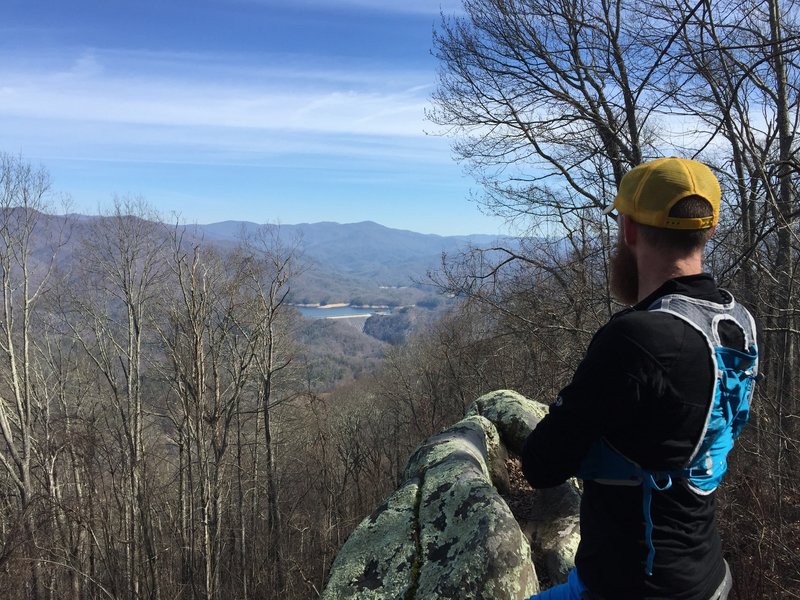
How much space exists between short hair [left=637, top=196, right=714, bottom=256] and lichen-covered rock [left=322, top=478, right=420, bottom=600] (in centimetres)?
291

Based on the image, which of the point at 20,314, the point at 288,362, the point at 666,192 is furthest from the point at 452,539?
the point at 20,314

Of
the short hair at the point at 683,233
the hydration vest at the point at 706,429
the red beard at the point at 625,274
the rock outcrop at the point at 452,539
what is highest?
the short hair at the point at 683,233

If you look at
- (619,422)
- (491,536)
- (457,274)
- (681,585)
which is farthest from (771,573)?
(457,274)

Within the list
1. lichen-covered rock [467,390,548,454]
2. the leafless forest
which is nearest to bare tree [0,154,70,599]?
the leafless forest

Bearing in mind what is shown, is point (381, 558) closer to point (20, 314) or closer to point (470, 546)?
point (470, 546)

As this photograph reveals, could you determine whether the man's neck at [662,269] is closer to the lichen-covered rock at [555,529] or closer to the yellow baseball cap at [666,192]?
the yellow baseball cap at [666,192]

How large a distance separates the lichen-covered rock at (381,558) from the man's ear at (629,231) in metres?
2.85

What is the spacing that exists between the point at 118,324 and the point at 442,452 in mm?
21183

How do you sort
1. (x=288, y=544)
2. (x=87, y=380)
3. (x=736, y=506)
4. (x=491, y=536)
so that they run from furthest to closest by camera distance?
(x=87, y=380), (x=288, y=544), (x=736, y=506), (x=491, y=536)

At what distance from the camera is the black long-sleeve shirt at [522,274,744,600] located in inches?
54.9

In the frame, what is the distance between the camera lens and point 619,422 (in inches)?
56.8

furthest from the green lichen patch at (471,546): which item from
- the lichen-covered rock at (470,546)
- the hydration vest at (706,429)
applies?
the hydration vest at (706,429)

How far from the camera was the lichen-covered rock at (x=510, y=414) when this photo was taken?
5863mm

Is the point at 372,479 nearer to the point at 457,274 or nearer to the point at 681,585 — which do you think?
the point at 457,274
